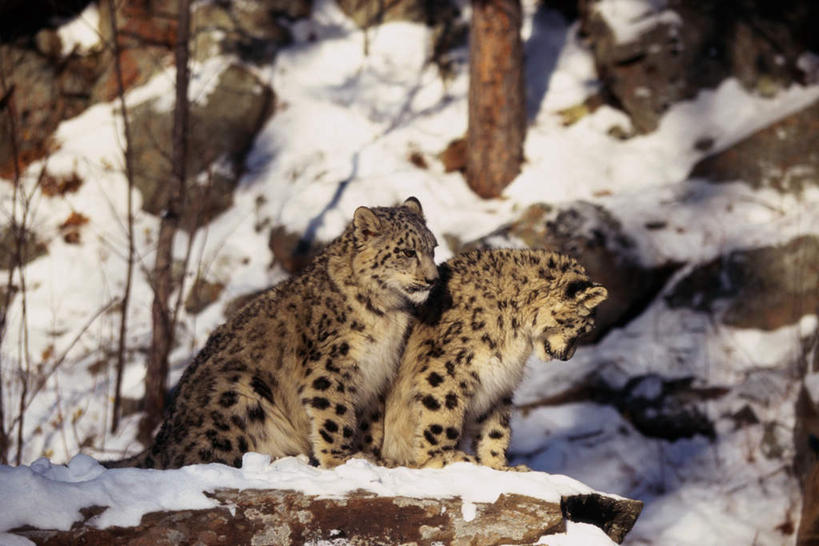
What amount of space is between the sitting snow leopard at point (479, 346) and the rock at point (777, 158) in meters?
7.77

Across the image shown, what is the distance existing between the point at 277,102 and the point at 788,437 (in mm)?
10880

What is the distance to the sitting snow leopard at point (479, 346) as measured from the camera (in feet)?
20.1

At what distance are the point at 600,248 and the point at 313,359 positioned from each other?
658 centimetres

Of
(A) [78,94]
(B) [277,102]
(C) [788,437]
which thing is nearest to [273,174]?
(B) [277,102]

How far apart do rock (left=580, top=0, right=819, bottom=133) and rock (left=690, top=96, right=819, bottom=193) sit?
1.53m

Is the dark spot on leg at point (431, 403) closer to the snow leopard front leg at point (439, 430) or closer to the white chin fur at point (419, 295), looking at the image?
the snow leopard front leg at point (439, 430)

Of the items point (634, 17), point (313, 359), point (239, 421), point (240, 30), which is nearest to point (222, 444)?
point (239, 421)

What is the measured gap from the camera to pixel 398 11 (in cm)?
1855

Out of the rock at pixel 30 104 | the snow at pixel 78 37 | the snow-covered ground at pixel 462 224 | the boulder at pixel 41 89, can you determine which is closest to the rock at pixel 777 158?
the snow-covered ground at pixel 462 224

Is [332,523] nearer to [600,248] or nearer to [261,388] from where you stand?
[261,388]

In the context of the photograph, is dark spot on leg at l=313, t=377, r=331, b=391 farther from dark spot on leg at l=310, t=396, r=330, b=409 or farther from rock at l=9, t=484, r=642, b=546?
rock at l=9, t=484, r=642, b=546

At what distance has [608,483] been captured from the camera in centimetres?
1001

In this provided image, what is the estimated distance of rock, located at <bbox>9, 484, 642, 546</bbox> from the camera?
4.50 metres

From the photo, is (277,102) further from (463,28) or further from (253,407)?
(253,407)
